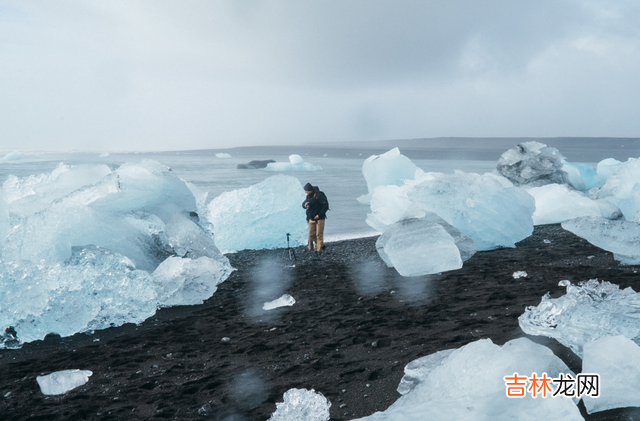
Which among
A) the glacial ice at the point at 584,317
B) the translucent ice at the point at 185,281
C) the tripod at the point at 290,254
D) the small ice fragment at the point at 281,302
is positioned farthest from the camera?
the tripod at the point at 290,254

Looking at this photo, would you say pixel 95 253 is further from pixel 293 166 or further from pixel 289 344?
pixel 293 166

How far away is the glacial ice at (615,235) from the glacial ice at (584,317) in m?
2.86

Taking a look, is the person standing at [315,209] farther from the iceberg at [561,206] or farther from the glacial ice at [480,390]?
the glacial ice at [480,390]

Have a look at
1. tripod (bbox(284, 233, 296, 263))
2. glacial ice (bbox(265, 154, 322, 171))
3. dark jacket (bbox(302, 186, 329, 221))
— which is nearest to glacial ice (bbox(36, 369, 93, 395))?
tripod (bbox(284, 233, 296, 263))

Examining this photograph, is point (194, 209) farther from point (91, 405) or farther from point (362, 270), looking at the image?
point (91, 405)

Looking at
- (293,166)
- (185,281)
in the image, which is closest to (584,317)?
(185,281)

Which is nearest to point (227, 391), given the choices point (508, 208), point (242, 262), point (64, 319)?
point (64, 319)

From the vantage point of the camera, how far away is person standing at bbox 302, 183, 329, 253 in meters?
9.20

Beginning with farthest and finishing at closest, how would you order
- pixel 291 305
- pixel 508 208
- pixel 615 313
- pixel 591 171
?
1. pixel 591 171
2. pixel 508 208
3. pixel 291 305
4. pixel 615 313

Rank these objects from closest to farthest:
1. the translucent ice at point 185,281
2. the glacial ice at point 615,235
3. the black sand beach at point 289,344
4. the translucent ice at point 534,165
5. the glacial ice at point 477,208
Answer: the black sand beach at point 289,344, the translucent ice at point 185,281, the glacial ice at point 615,235, the glacial ice at point 477,208, the translucent ice at point 534,165

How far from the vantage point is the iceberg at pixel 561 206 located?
36.1ft

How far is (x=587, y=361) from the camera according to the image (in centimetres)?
272

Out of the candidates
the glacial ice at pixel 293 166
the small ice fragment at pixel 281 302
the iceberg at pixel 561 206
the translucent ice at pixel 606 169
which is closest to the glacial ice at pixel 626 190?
the iceberg at pixel 561 206

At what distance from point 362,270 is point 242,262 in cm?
271
